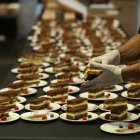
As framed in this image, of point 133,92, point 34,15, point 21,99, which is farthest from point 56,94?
point 34,15

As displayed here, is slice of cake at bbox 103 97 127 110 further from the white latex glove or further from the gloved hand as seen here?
the gloved hand

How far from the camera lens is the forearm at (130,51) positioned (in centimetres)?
266

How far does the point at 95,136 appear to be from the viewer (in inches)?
78.0

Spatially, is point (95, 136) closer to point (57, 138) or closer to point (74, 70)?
point (57, 138)

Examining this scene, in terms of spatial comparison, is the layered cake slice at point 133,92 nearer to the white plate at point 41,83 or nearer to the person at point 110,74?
the person at point 110,74

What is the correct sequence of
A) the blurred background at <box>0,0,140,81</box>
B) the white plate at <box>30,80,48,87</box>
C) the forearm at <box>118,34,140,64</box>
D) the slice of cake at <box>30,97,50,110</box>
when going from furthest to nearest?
1. the blurred background at <box>0,0,140,81</box>
2. the white plate at <box>30,80,48,87</box>
3. the forearm at <box>118,34,140,64</box>
4. the slice of cake at <box>30,97,50,110</box>

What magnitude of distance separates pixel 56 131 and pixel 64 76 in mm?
924

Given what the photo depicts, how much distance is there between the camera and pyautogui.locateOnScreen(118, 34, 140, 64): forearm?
8.74ft

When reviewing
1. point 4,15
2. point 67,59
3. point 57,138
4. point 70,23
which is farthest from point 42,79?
point 4,15

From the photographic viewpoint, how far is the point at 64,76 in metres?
2.95

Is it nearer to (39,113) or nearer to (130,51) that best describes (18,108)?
(39,113)

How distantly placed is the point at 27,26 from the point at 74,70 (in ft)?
17.8

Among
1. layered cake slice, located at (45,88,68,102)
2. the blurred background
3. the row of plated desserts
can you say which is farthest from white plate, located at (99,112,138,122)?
the blurred background

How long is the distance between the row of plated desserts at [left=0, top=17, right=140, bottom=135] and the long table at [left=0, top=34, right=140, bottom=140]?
1.4 inches
